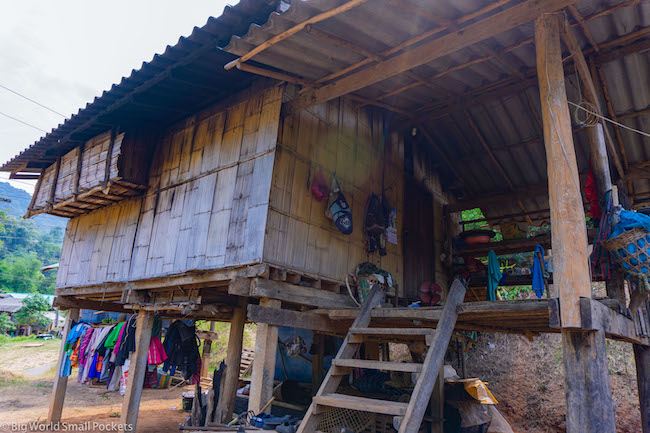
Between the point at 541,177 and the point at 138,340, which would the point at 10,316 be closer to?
the point at 138,340

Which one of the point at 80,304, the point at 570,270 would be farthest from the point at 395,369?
the point at 80,304

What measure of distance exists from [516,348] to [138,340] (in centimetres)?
1276

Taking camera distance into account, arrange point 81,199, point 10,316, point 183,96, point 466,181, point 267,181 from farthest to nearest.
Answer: point 10,316
point 466,181
point 81,199
point 183,96
point 267,181

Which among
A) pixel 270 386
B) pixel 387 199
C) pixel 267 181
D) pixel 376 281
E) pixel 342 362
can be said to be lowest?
pixel 270 386

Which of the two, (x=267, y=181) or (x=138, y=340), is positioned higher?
(x=267, y=181)

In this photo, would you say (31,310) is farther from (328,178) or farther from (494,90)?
(494,90)

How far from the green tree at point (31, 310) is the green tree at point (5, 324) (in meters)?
0.61

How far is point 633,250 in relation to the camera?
4816 millimetres

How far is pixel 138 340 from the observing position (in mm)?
8477

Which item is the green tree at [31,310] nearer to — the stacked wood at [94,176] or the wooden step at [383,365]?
the stacked wood at [94,176]

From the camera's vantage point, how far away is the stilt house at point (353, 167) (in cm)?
459

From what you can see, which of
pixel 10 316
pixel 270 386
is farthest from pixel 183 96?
pixel 10 316

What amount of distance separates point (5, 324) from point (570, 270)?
1552 inches

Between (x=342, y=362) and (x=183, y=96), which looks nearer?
(x=342, y=362)
